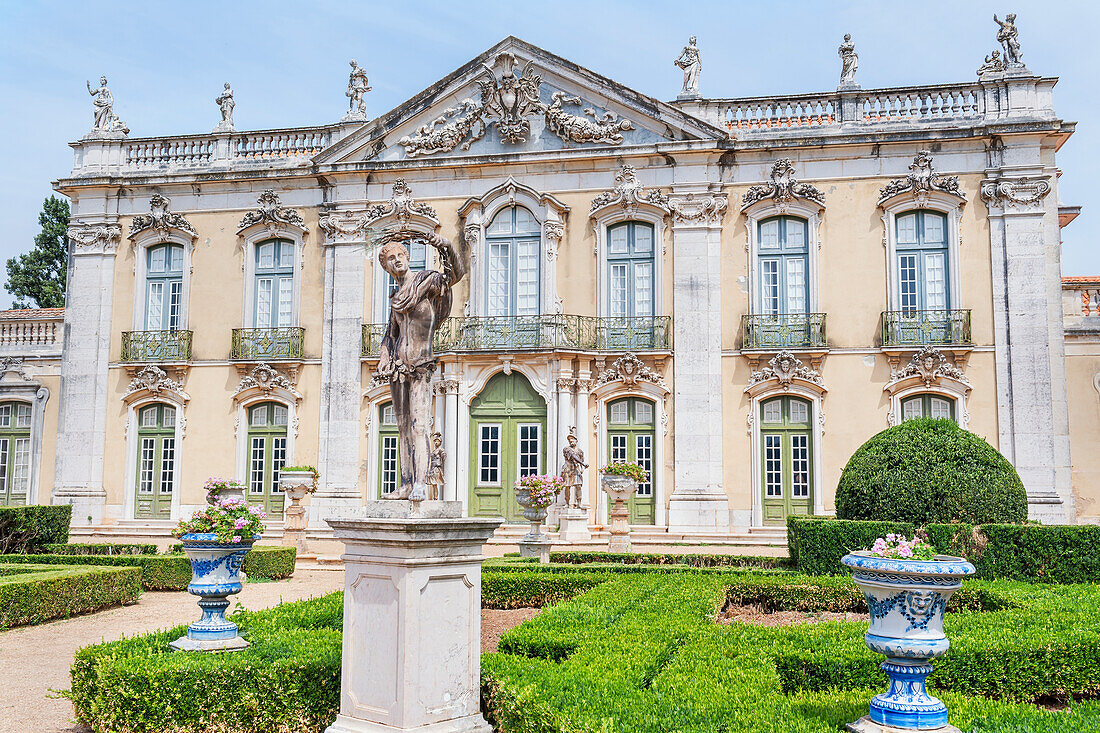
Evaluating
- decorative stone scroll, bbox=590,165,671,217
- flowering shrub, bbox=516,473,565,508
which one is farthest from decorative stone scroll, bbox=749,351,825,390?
flowering shrub, bbox=516,473,565,508

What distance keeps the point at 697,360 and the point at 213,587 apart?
12.7 meters

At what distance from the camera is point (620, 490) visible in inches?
664

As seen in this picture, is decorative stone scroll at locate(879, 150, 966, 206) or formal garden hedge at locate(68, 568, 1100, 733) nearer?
formal garden hedge at locate(68, 568, 1100, 733)

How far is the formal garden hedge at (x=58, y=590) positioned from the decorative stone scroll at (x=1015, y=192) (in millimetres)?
16569

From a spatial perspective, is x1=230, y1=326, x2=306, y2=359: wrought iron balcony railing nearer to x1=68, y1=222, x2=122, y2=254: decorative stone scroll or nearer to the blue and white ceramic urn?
x1=68, y1=222, x2=122, y2=254: decorative stone scroll

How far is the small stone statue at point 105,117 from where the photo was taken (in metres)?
22.1

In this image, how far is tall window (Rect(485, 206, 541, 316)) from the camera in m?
19.9

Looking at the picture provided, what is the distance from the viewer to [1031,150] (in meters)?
18.1

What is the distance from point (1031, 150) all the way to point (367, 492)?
1503 cm

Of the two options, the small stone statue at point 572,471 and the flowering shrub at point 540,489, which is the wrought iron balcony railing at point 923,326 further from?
the flowering shrub at point 540,489

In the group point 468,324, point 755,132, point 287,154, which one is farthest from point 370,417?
point 755,132

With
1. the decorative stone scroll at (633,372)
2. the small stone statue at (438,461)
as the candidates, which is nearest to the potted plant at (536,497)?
the small stone statue at (438,461)

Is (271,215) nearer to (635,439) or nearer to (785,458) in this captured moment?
(635,439)

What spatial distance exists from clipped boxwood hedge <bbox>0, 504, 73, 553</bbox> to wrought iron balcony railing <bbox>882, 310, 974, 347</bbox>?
1574cm
